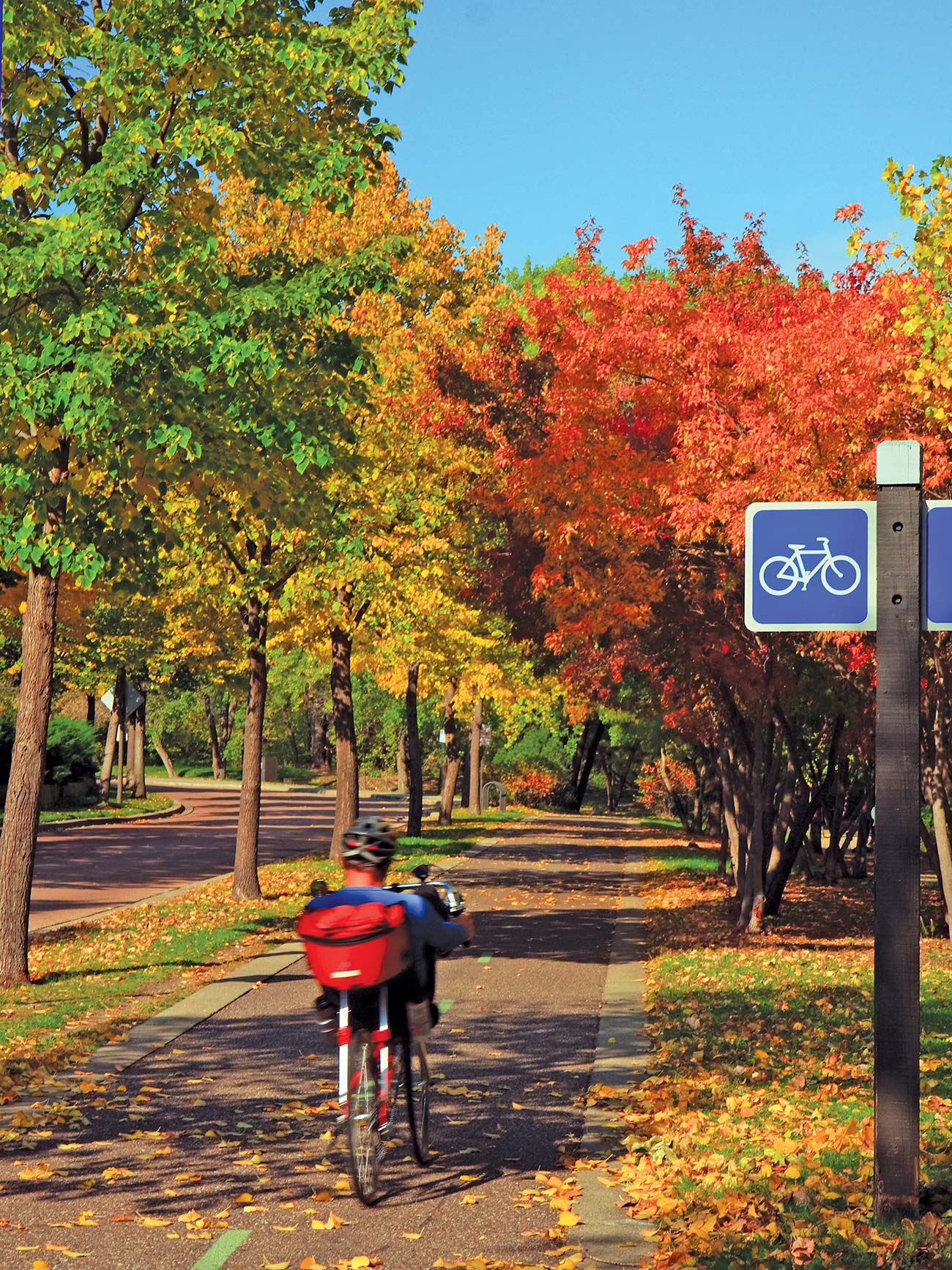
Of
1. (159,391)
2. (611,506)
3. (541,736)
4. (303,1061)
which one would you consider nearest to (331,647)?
(611,506)

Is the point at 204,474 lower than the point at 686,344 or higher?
lower

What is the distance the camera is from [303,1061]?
9.88 meters

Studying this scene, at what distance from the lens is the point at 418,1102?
7.29 m

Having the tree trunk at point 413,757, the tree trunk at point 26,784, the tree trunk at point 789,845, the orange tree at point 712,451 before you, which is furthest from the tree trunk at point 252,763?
the tree trunk at point 413,757

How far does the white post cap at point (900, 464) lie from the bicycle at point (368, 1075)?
2.96 m

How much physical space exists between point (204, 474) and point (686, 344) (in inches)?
208

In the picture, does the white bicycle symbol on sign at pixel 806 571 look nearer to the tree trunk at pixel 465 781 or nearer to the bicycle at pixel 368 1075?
the bicycle at pixel 368 1075

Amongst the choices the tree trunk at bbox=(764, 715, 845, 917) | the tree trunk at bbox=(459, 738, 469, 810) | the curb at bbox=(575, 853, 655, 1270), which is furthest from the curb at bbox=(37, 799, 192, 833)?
the curb at bbox=(575, 853, 655, 1270)

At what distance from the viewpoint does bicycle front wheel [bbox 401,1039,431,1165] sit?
709 centimetres

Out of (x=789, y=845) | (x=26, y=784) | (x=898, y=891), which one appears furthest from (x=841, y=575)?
(x=789, y=845)

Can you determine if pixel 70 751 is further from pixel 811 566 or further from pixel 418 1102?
pixel 811 566

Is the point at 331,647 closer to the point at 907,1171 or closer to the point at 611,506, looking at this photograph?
the point at 611,506

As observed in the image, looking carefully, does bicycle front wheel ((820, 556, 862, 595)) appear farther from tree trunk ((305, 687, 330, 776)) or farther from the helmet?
tree trunk ((305, 687, 330, 776))

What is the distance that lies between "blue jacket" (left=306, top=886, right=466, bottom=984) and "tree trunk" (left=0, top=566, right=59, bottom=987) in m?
6.72
